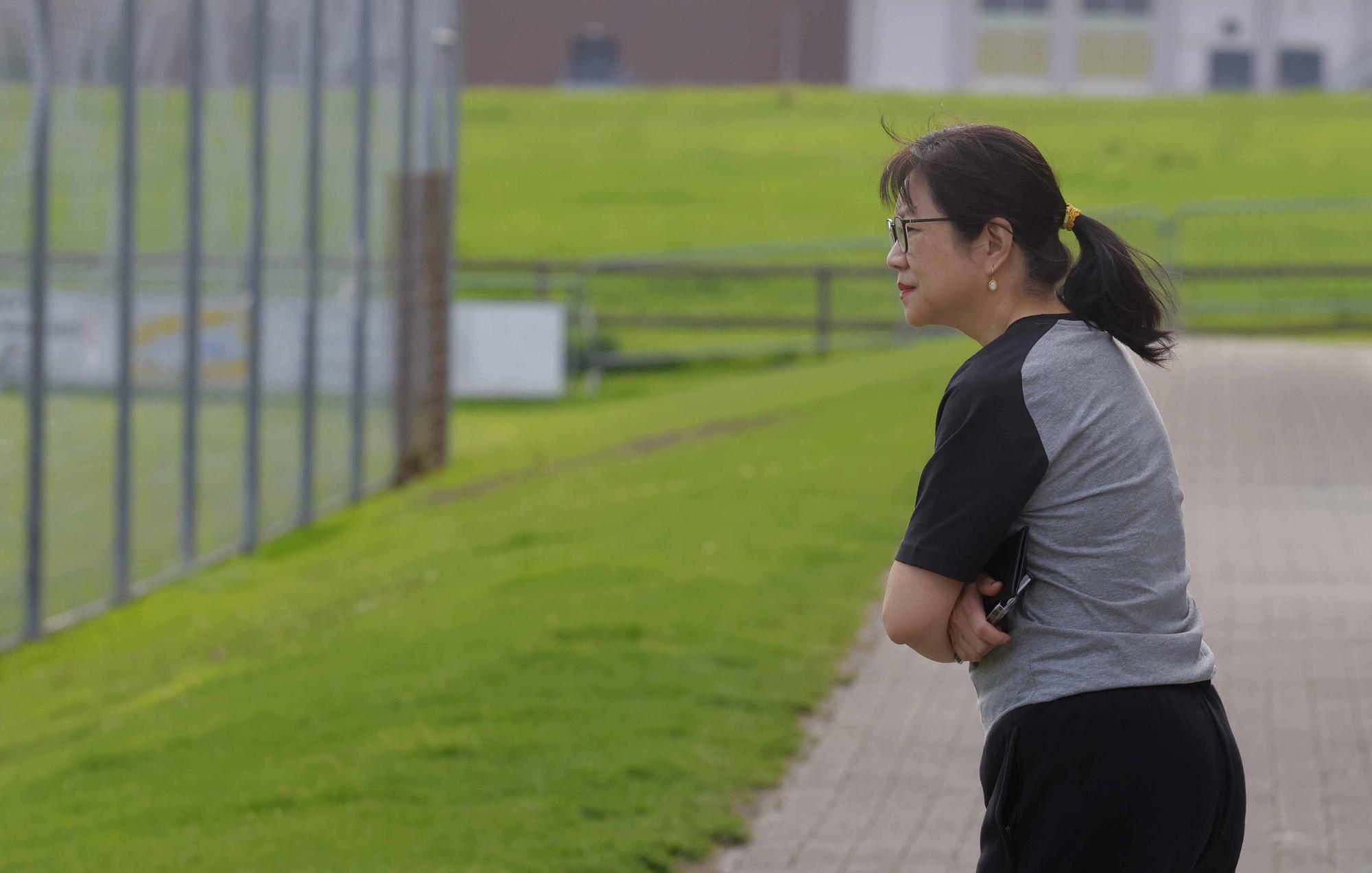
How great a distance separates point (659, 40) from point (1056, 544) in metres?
Answer: 62.6

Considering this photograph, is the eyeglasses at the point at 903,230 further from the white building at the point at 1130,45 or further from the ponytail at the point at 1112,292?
the white building at the point at 1130,45

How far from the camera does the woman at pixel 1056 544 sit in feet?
8.08

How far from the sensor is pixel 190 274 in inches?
449

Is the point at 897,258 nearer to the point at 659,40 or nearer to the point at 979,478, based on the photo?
the point at 979,478

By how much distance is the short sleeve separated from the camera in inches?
96.0

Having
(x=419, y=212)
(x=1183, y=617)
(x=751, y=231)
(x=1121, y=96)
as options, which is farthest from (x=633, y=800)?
(x=1121, y=96)

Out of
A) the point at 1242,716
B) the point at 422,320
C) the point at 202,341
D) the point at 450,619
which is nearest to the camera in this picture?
the point at 1242,716

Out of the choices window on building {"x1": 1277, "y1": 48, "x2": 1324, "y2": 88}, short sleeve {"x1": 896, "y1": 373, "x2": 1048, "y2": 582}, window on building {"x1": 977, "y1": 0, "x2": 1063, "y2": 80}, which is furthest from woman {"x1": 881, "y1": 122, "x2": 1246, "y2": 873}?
window on building {"x1": 1277, "y1": 48, "x2": 1324, "y2": 88}

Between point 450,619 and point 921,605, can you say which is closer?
point 921,605

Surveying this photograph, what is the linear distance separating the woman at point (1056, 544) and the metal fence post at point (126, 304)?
8590 millimetres

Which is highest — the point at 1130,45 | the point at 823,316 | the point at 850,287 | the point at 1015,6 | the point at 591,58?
the point at 1015,6

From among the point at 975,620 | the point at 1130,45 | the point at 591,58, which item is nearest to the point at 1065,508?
the point at 975,620

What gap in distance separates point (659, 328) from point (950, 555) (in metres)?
23.2

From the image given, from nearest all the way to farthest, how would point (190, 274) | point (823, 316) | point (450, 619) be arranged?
point (450, 619) < point (190, 274) < point (823, 316)
